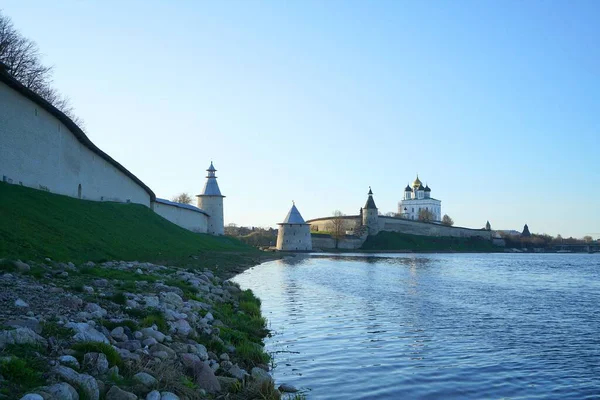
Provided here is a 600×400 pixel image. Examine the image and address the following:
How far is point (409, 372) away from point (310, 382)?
4.22 ft

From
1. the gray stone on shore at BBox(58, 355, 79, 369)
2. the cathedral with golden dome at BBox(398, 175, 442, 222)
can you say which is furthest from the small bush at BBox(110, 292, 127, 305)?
the cathedral with golden dome at BBox(398, 175, 442, 222)

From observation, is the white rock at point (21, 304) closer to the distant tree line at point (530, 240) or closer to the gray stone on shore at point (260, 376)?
the gray stone on shore at point (260, 376)

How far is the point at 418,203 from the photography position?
95125mm

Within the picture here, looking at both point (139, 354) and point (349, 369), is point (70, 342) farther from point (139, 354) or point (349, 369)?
point (349, 369)

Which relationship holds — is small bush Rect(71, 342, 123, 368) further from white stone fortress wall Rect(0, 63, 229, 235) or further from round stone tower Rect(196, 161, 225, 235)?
round stone tower Rect(196, 161, 225, 235)

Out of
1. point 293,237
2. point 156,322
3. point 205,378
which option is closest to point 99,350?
point 205,378

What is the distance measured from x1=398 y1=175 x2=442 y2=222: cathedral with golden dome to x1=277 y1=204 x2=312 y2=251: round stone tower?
43.3 meters

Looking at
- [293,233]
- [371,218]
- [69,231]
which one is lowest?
[69,231]

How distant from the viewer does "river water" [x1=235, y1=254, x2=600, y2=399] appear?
234 inches

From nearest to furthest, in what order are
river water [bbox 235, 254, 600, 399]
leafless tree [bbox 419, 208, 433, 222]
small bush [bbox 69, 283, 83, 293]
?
river water [bbox 235, 254, 600, 399] < small bush [bbox 69, 283, 83, 293] < leafless tree [bbox 419, 208, 433, 222]

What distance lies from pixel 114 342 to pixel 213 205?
136ft

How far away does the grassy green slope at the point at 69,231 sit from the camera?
9520 mm

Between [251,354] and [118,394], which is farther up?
[118,394]

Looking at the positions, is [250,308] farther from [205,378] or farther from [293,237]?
[293,237]
